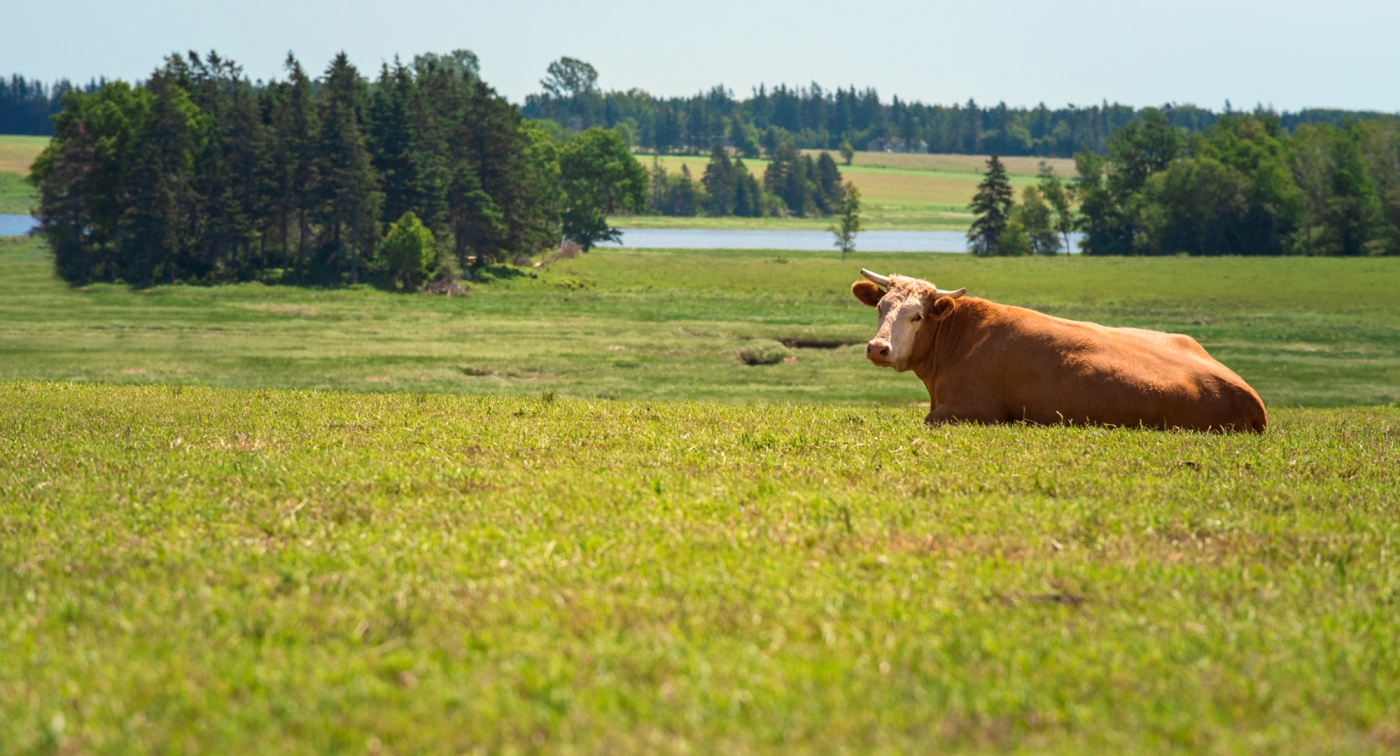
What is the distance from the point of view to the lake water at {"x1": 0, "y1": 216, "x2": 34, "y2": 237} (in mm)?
132500

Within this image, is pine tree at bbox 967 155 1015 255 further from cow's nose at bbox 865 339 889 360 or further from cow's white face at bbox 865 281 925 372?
cow's nose at bbox 865 339 889 360

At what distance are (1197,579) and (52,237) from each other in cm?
9294

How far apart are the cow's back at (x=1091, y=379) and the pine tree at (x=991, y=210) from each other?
413ft

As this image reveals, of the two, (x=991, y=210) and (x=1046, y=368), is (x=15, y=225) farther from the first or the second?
(x=1046, y=368)

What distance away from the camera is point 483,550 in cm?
686

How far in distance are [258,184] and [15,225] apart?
86.2 m

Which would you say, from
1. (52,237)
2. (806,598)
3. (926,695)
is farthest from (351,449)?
(52,237)

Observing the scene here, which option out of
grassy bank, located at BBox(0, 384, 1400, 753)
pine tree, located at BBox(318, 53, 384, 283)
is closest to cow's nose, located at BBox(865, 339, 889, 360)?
grassy bank, located at BBox(0, 384, 1400, 753)

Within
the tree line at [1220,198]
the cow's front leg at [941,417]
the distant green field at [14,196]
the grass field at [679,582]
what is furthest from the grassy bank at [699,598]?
the distant green field at [14,196]

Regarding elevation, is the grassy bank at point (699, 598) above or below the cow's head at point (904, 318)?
below

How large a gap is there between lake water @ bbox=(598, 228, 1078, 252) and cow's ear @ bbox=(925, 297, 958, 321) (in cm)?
13109

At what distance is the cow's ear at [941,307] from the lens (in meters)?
13.9

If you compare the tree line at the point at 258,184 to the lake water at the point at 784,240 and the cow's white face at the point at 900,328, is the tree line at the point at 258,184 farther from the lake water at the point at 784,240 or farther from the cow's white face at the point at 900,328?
the cow's white face at the point at 900,328

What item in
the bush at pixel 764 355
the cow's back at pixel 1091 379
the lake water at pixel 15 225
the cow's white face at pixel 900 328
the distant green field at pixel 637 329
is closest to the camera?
the cow's back at pixel 1091 379
